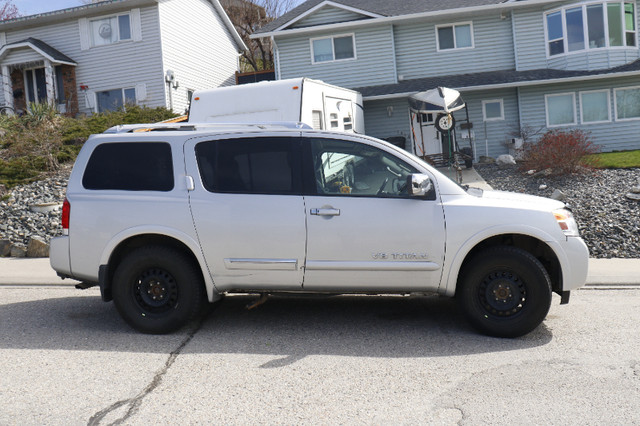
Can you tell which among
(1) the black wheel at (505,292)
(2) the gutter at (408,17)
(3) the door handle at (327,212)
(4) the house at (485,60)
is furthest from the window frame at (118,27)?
(1) the black wheel at (505,292)

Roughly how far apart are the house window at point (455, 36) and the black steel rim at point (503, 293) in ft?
63.6

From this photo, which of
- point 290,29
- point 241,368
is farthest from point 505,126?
point 241,368

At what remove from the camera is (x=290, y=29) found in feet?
78.4

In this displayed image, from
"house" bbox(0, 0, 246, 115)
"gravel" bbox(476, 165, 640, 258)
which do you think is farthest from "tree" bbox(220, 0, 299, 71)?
"gravel" bbox(476, 165, 640, 258)

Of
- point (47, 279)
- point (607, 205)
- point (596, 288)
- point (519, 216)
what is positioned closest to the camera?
point (519, 216)

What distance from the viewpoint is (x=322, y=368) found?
16.6ft

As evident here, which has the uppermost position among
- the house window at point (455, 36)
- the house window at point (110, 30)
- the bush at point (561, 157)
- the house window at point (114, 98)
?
the house window at point (110, 30)

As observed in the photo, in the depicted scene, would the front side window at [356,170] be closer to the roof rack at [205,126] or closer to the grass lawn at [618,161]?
the roof rack at [205,126]

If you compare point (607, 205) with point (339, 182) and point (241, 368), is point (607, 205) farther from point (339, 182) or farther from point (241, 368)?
point (241, 368)

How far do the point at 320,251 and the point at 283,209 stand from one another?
508 mm

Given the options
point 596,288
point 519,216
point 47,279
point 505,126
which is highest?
point 505,126

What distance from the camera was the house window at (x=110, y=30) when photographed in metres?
25.5

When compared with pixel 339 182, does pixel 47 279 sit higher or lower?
lower

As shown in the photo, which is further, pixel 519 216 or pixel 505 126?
pixel 505 126
